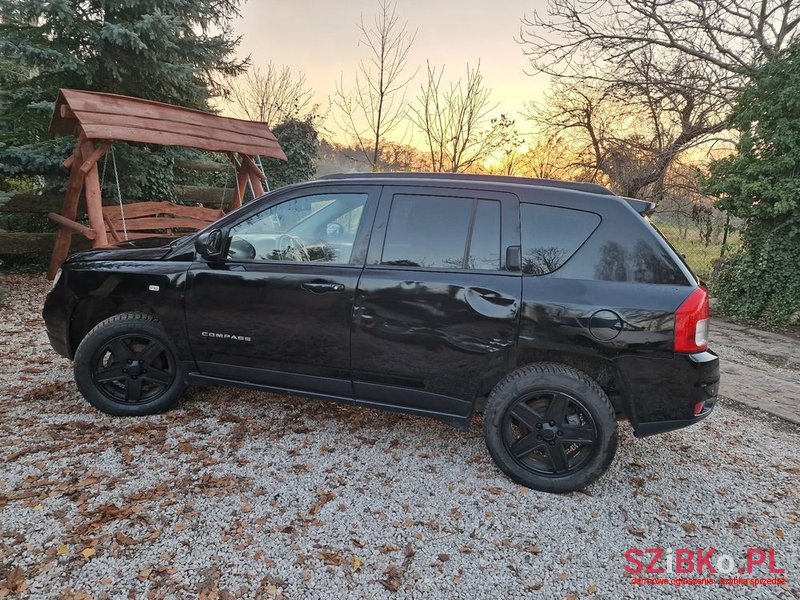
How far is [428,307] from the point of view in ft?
8.88

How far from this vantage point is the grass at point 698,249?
7707 millimetres

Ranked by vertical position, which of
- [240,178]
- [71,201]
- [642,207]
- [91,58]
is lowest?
[642,207]

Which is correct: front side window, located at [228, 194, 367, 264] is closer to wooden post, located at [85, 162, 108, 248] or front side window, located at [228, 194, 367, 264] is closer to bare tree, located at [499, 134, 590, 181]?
wooden post, located at [85, 162, 108, 248]

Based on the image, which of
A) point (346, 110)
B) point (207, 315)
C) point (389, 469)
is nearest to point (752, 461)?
point (389, 469)

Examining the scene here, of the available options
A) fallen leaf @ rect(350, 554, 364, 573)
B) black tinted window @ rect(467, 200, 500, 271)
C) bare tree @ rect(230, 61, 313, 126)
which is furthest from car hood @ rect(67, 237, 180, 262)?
bare tree @ rect(230, 61, 313, 126)

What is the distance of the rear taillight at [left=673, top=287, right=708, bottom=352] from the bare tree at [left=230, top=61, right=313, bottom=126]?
49.4ft

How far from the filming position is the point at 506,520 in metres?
2.45

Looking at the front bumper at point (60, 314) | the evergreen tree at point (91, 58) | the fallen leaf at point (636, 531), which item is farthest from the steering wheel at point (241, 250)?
the evergreen tree at point (91, 58)

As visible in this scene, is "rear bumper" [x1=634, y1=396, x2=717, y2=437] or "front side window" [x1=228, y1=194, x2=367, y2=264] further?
"front side window" [x1=228, y1=194, x2=367, y2=264]

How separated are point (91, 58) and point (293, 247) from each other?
7359mm

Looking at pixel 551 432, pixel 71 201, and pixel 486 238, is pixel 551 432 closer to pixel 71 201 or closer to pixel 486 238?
pixel 486 238

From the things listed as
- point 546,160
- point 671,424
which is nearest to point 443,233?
point 671,424

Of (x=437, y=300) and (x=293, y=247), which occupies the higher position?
(x=293, y=247)

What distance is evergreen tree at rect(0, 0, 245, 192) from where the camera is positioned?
22.5ft
